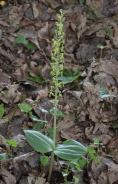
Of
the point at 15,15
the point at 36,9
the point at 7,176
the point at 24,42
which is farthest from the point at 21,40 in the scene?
the point at 7,176

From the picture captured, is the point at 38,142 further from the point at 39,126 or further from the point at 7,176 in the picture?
the point at 39,126

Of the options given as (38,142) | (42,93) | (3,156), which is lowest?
(3,156)

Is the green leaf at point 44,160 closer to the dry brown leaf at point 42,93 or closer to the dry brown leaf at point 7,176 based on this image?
the dry brown leaf at point 7,176

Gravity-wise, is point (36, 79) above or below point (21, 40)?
below

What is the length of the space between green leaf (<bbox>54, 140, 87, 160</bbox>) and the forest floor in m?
0.27

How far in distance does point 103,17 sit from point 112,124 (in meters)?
1.72

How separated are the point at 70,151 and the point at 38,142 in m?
0.22

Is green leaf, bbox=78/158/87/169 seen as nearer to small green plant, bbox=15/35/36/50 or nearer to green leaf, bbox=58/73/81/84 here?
green leaf, bbox=58/73/81/84

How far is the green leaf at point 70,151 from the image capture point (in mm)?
1964

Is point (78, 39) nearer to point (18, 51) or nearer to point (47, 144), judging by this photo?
point (18, 51)

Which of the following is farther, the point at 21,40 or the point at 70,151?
the point at 21,40

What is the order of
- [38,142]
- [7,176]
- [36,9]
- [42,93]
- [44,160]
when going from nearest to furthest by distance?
[38,142]
[7,176]
[44,160]
[42,93]
[36,9]

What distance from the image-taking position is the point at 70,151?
199 centimetres

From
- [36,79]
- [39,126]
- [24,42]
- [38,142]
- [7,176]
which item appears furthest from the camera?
[24,42]
